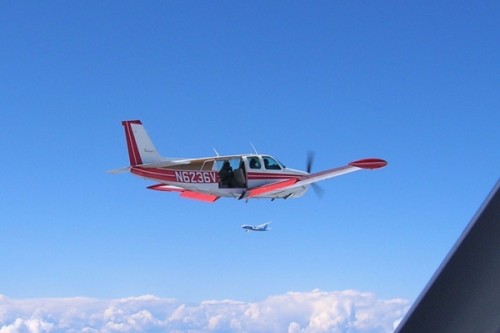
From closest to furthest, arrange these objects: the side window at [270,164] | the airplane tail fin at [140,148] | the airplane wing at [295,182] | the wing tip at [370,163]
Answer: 1. the wing tip at [370,163]
2. the airplane wing at [295,182]
3. the airplane tail fin at [140,148]
4. the side window at [270,164]

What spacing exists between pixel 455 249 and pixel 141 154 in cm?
3370

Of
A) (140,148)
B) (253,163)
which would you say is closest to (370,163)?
(253,163)

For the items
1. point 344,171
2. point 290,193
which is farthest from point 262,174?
point 344,171

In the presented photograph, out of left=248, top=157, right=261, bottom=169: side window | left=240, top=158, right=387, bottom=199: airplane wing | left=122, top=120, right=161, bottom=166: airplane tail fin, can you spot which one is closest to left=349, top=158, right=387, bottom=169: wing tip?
left=240, top=158, right=387, bottom=199: airplane wing

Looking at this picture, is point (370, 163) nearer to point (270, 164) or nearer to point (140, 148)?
point (270, 164)

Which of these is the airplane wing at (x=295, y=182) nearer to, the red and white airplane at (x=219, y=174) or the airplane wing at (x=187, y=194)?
→ the red and white airplane at (x=219, y=174)

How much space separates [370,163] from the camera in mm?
27828

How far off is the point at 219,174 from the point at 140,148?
5.00 meters

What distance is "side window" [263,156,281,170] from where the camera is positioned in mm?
35428

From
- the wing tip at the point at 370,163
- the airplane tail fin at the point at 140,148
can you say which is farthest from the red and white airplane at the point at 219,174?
the wing tip at the point at 370,163

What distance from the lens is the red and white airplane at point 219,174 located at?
33594mm

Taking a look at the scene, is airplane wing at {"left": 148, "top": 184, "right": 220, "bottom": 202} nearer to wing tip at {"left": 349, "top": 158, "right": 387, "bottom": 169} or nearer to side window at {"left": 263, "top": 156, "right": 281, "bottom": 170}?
side window at {"left": 263, "top": 156, "right": 281, "bottom": 170}

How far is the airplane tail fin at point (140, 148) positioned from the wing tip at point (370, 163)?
39.4 ft

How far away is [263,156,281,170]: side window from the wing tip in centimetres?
802
